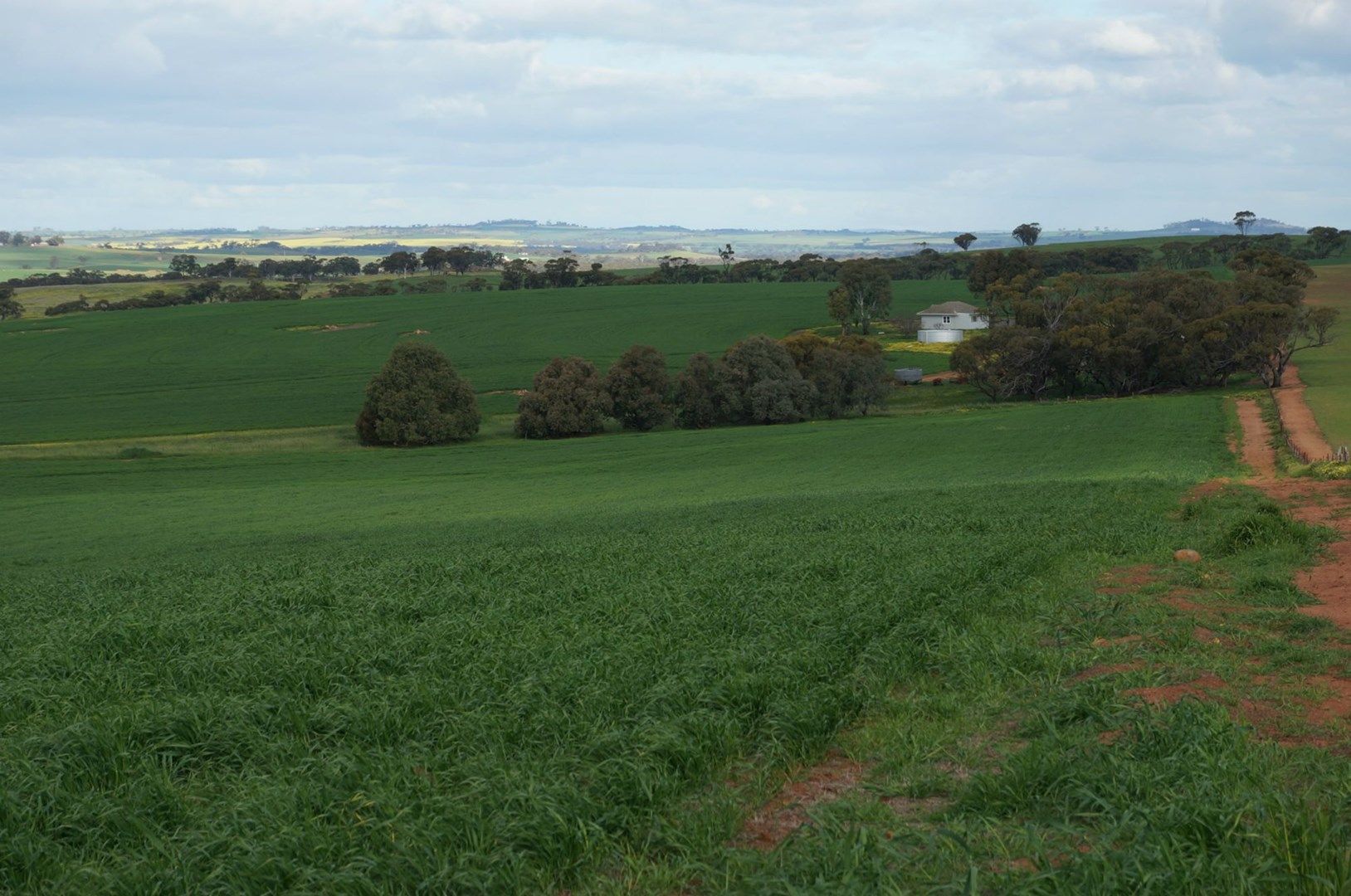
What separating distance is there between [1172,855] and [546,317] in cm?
12453

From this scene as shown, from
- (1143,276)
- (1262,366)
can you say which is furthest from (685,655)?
(1143,276)

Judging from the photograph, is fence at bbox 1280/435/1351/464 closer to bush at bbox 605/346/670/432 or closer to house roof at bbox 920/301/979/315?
bush at bbox 605/346/670/432

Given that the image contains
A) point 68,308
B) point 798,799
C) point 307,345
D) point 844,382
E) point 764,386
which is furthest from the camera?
point 68,308

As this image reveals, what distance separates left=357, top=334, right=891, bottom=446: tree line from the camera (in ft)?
231

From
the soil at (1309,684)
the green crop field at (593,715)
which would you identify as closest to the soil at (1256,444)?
the soil at (1309,684)

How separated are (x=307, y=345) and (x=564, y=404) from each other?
47.8 meters

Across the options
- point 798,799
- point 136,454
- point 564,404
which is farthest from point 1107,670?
point 564,404

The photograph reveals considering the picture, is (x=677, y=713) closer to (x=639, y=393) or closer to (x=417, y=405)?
(x=417, y=405)

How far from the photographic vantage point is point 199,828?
695 cm

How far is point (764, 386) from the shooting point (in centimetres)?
7638

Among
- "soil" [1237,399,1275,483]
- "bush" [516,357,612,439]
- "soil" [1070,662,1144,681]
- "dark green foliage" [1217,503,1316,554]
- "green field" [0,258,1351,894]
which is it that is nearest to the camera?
"green field" [0,258,1351,894]

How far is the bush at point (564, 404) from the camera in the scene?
71625mm

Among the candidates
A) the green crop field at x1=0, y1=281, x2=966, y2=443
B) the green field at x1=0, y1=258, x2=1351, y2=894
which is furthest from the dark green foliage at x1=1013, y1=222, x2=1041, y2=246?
the green field at x1=0, y1=258, x2=1351, y2=894

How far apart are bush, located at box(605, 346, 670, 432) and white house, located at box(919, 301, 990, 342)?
49740 mm
